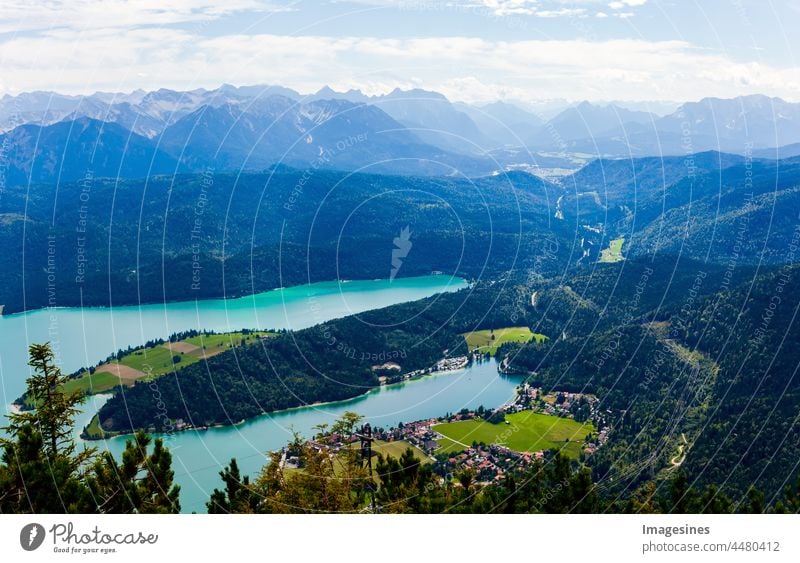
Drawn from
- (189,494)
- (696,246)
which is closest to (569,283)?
(696,246)

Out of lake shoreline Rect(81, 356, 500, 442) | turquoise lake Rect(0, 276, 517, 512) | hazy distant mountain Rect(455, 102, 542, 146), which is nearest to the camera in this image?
turquoise lake Rect(0, 276, 517, 512)

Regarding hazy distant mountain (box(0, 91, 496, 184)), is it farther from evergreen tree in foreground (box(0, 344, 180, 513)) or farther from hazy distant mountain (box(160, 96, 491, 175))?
evergreen tree in foreground (box(0, 344, 180, 513))

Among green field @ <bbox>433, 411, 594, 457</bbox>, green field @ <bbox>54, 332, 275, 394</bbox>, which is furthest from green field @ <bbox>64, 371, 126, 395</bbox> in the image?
green field @ <bbox>433, 411, 594, 457</bbox>

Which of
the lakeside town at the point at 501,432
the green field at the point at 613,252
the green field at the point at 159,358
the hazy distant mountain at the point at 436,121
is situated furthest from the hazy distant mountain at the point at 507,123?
the lakeside town at the point at 501,432

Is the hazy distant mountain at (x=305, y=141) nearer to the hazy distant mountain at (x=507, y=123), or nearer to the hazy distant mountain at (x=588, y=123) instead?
the hazy distant mountain at (x=507, y=123)

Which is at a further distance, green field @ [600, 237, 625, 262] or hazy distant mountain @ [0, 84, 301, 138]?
hazy distant mountain @ [0, 84, 301, 138]

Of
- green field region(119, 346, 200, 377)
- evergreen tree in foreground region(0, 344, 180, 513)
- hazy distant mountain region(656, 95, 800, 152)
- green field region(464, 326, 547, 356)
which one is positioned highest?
hazy distant mountain region(656, 95, 800, 152)
